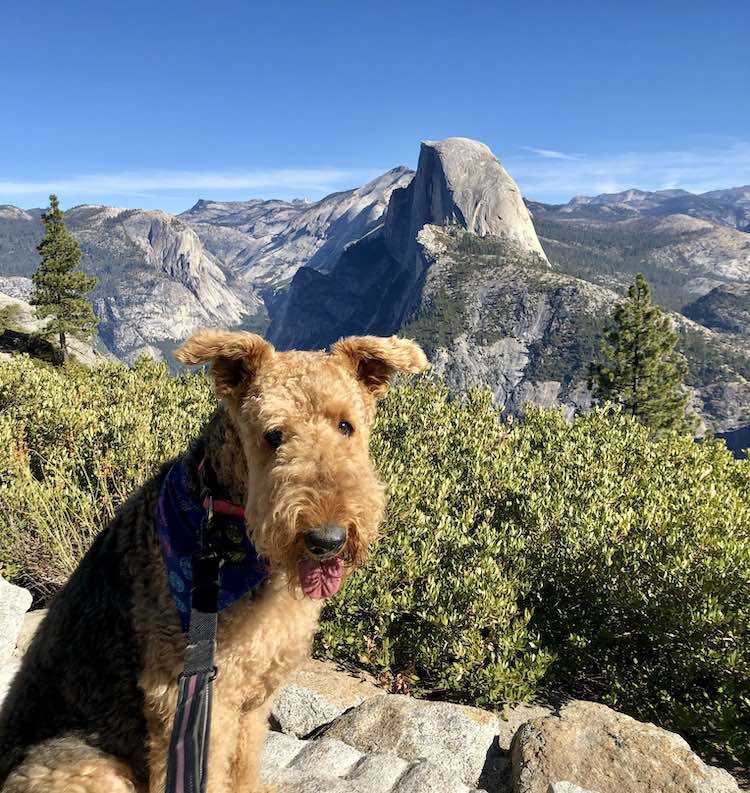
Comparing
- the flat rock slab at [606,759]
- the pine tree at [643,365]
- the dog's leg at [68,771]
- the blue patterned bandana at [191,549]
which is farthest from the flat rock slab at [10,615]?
the pine tree at [643,365]

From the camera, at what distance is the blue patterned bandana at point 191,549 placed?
280cm

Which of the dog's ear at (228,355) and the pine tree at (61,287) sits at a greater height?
the dog's ear at (228,355)

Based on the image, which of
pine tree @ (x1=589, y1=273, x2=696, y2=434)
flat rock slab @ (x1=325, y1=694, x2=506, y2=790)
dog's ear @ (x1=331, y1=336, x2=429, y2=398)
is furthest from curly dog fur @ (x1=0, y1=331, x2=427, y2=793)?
pine tree @ (x1=589, y1=273, x2=696, y2=434)

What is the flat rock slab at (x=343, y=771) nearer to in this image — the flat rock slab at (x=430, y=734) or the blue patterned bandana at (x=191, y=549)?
the flat rock slab at (x=430, y=734)

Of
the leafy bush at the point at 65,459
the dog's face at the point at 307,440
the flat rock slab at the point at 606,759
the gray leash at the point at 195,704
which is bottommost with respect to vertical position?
the flat rock slab at the point at 606,759

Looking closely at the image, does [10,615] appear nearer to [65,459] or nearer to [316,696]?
[65,459]

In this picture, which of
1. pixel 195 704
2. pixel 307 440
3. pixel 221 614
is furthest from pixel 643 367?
pixel 195 704

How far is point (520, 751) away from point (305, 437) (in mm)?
3851

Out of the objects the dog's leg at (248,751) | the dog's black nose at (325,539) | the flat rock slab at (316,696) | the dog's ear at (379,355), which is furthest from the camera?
the flat rock slab at (316,696)

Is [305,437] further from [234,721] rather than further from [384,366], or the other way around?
[234,721]

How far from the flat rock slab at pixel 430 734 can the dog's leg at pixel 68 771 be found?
107 inches

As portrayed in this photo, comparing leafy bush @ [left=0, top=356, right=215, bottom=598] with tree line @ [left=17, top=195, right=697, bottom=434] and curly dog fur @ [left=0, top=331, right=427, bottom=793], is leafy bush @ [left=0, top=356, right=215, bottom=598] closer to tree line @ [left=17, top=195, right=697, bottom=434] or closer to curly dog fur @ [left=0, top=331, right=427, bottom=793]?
curly dog fur @ [left=0, top=331, right=427, bottom=793]

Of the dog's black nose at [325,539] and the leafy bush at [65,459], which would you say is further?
the leafy bush at [65,459]

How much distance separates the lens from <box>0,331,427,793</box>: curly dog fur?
8.43ft
